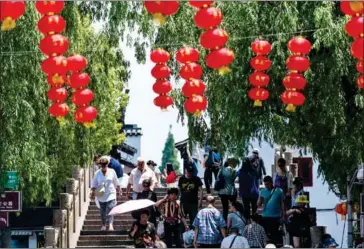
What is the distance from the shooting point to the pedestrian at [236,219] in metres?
27.1

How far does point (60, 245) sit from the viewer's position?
30.0 metres

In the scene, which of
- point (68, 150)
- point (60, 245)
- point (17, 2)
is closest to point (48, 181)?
point (68, 150)

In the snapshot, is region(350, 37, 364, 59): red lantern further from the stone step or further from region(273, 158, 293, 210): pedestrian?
the stone step

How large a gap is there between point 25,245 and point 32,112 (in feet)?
82.9

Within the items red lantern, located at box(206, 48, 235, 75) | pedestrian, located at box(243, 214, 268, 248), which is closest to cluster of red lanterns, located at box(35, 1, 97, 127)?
red lantern, located at box(206, 48, 235, 75)

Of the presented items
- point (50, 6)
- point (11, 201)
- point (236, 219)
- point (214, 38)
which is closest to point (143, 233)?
point (236, 219)

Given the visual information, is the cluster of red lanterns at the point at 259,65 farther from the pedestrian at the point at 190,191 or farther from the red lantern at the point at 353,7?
the pedestrian at the point at 190,191

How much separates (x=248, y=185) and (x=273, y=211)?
171 cm

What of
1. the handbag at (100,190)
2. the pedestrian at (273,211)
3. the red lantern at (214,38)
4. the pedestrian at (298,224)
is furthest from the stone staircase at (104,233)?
the red lantern at (214,38)

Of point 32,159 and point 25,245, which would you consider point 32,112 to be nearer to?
point 32,159

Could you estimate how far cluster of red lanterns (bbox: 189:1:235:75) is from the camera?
797 inches

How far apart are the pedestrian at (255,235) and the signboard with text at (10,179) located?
5539 millimetres

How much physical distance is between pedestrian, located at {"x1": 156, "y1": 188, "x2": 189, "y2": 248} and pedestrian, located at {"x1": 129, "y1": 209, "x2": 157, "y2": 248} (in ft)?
6.21

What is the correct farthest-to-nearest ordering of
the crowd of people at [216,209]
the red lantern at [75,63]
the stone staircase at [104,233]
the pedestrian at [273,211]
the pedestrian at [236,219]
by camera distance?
the stone staircase at [104,233], the pedestrian at [273,211], the pedestrian at [236,219], the crowd of people at [216,209], the red lantern at [75,63]
